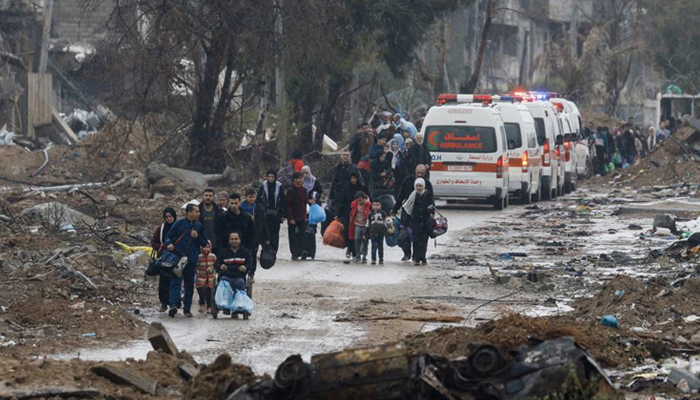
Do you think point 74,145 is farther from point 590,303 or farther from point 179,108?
point 590,303

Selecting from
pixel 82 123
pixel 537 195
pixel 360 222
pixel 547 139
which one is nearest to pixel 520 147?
pixel 547 139

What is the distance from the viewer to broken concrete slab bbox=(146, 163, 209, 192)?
98.7 ft

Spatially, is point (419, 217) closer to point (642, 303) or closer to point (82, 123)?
point (642, 303)

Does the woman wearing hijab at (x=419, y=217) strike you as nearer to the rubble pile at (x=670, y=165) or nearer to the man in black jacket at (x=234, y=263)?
the man in black jacket at (x=234, y=263)

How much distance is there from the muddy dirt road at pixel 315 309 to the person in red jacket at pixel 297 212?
0.33 m

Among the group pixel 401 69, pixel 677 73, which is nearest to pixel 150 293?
pixel 401 69

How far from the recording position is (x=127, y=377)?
31.6 feet

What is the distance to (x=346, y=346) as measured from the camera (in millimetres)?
12133

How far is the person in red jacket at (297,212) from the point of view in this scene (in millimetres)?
19297

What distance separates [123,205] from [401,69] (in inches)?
568

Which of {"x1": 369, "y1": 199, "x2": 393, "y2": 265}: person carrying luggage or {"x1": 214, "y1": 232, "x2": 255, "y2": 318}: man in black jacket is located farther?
{"x1": 369, "y1": 199, "x2": 393, "y2": 265}: person carrying luggage

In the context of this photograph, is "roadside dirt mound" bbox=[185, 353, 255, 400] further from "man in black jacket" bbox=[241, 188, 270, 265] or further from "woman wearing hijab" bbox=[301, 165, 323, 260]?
"woman wearing hijab" bbox=[301, 165, 323, 260]

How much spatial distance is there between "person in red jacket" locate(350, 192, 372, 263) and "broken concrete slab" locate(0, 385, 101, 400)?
1030 centimetres

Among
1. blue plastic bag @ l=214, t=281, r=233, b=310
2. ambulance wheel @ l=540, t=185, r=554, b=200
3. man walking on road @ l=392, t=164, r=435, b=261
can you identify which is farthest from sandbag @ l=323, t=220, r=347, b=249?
ambulance wheel @ l=540, t=185, r=554, b=200
